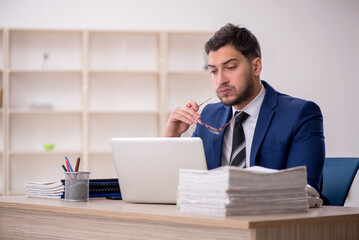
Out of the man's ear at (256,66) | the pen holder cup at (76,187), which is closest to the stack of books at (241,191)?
the pen holder cup at (76,187)

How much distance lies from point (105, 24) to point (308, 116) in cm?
357

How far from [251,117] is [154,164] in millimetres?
798

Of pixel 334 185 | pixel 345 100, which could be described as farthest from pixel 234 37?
pixel 345 100

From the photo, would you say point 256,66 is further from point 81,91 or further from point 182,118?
point 81,91

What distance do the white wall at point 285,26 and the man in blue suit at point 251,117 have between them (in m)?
3.06

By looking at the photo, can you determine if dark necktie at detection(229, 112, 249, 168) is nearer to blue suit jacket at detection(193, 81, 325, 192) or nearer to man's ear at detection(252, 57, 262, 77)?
blue suit jacket at detection(193, 81, 325, 192)

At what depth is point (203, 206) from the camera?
1.40 metres

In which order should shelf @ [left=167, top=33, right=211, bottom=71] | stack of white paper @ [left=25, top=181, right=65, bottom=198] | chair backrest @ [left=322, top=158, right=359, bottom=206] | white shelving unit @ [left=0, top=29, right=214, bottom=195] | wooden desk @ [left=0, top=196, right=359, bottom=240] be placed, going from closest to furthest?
1. wooden desk @ [left=0, top=196, right=359, bottom=240]
2. stack of white paper @ [left=25, top=181, right=65, bottom=198]
3. chair backrest @ [left=322, top=158, right=359, bottom=206]
4. white shelving unit @ [left=0, top=29, right=214, bottom=195]
5. shelf @ [left=167, top=33, right=211, bottom=71]

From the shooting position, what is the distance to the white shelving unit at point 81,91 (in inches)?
210

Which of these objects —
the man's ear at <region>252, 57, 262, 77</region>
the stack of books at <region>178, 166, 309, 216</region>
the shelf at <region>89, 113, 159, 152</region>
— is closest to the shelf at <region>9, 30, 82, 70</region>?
the shelf at <region>89, 113, 159, 152</region>

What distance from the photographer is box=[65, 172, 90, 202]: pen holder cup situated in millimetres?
1938

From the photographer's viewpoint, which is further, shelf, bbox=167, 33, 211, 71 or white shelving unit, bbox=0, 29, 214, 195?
shelf, bbox=167, 33, 211, 71

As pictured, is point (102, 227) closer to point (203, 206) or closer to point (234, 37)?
point (203, 206)

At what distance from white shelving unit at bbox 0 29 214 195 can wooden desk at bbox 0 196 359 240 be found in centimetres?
334
